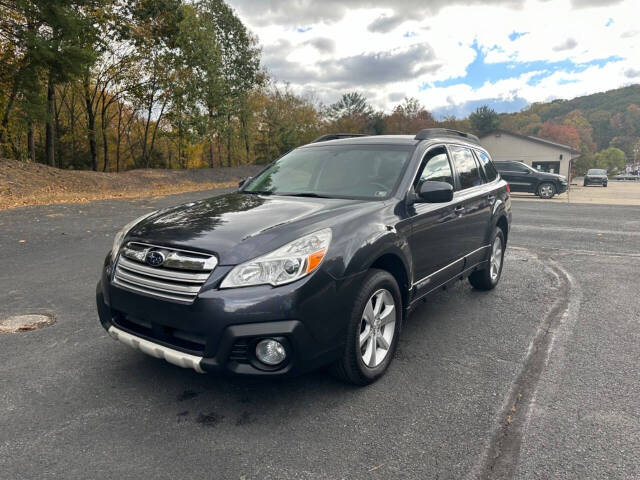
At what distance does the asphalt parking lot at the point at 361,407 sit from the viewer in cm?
238

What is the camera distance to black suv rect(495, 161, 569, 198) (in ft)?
74.2

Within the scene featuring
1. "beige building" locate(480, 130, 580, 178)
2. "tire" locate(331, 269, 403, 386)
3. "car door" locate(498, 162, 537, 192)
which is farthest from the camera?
"beige building" locate(480, 130, 580, 178)

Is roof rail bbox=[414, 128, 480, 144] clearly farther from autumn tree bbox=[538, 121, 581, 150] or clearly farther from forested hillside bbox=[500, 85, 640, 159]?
forested hillside bbox=[500, 85, 640, 159]

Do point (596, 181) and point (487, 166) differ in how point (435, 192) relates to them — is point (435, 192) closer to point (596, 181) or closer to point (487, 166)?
point (487, 166)

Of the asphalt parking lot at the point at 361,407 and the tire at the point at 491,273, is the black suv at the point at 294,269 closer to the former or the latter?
the asphalt parking lot at the point at 361,407

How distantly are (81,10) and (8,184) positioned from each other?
8.68 meters

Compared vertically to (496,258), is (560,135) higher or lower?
higher

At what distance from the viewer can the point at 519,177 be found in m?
23.3

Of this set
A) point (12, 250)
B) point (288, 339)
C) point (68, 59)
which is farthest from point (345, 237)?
point (68, 59)

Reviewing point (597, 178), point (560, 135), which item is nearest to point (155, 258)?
point (597, 178)

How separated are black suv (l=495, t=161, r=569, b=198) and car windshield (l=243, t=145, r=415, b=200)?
21166mm

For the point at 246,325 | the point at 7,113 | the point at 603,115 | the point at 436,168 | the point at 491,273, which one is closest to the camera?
the point at 246,325

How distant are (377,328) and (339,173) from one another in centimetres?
151

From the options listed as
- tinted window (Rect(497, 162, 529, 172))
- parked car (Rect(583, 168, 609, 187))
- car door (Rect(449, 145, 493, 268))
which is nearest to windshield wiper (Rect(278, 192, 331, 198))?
car door (Rect(449, 145, 493, 268))
